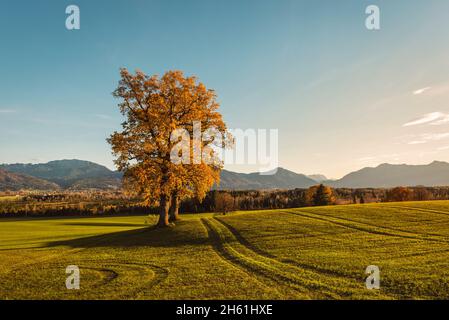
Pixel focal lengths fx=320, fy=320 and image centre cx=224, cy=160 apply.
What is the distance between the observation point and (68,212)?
127 meters

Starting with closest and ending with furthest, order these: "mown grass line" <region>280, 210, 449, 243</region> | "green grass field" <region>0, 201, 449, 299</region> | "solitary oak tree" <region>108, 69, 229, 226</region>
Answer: "green grass field" <region>0, 201, 449, 299</region>
"mown grass line" <region>280, 210, 449, 243</region>
"solitary oak tree" <region>108, 69, 229, 226</region>

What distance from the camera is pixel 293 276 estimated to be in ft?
Answer: 50.9

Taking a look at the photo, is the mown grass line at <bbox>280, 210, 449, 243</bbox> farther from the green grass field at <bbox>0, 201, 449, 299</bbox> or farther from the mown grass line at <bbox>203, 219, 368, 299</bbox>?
the mown grass line at <bbox>203, 219, 368, 299</bbox>

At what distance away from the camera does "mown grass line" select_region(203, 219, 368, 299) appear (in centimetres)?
1304

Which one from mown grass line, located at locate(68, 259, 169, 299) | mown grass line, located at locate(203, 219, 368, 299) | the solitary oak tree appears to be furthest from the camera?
the solitary oak tree

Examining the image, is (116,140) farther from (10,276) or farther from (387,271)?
(387,271)

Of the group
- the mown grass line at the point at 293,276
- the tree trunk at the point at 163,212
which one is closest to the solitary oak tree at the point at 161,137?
the tree trunk at the point at 163,212

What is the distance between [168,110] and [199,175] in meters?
8.22

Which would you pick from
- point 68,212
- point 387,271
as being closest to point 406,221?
point 387,271

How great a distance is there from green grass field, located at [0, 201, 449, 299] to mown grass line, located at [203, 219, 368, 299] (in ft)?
0.14

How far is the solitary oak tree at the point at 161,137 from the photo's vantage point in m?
34.6

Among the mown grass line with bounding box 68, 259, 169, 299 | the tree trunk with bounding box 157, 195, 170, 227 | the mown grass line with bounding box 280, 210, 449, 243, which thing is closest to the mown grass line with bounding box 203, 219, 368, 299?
the mown grass line with bounding box 68, 259, 169, 299

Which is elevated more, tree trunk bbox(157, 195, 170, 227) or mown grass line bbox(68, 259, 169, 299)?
tree trunk bbox(157, 195, 170, 227)

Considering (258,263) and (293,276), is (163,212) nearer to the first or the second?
(258,263)
